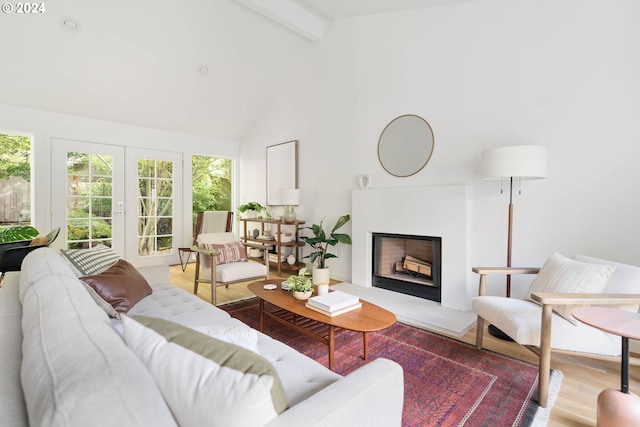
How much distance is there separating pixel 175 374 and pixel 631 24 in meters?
3.60

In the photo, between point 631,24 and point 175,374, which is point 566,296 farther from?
point 631,24

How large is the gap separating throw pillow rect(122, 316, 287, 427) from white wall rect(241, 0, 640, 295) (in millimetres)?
2878

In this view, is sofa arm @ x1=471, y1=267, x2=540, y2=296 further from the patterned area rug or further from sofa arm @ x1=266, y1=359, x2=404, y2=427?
sofa arm @ x1=266, y1=359, x2=404, y2=427

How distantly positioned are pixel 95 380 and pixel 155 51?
430 centimetres

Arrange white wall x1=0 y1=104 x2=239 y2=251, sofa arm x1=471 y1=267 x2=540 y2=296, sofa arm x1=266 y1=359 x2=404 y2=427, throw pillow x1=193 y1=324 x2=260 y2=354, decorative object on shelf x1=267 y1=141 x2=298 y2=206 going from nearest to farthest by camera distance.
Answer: sofa arm x1=266 y1=359 x2=404 y2=427, throw pillow x1=193 y1=324 x2=260 y2=354, sofa arm x1=471 y1=267 x2=540 y2=296, white wall x1=0 y1=104 x2=239 y2=251, decorative object on shelf x1=267 y1=141 x2=298 y2=206

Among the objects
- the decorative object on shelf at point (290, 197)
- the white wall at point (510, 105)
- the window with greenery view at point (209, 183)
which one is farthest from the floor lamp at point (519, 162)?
the window with greenery view at point (209, 183)

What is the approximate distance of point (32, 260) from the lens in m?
1.72

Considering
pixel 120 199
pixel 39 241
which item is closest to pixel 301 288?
pixel 39 241

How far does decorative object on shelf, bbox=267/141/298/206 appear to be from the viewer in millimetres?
4902

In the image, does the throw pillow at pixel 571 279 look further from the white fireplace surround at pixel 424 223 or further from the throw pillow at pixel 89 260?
the throw pillow at pixel 89 260

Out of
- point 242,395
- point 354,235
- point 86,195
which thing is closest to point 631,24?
point 354,235

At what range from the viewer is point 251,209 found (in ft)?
17.7

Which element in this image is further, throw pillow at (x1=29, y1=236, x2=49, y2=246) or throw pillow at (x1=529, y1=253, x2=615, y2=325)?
throw pillow at (x1=29, y1=236, x2=49, y2=246)

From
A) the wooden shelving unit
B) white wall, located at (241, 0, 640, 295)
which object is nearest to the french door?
the wooden shelving unit
